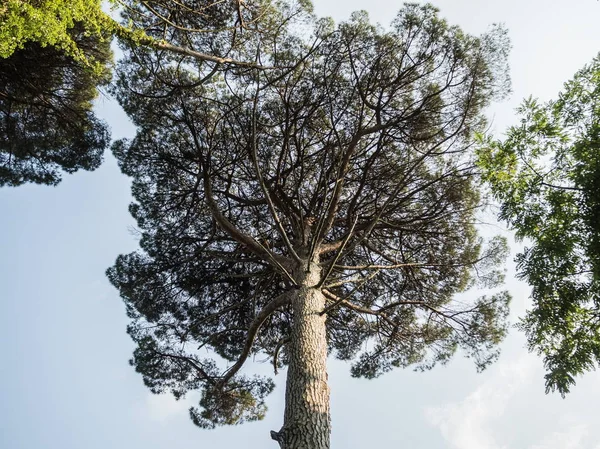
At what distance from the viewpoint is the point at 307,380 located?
161 inches

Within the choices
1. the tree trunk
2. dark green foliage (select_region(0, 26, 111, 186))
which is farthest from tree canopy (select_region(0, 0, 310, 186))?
the tree trunk

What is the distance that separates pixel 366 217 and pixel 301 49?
2.90 m

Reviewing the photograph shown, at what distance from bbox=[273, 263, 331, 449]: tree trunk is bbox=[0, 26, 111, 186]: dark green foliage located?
20.4 feet

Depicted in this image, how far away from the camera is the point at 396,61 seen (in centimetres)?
614

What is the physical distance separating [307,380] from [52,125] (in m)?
7.91

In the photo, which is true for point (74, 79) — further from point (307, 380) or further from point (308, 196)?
point (307, 380)

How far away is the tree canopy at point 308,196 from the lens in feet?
19.6

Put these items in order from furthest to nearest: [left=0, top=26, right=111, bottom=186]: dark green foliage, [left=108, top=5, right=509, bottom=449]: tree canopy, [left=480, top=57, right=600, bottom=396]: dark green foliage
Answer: [left=0, top=26, right=111, bottom=186]: dark green foliage < [left=108, top=5, right=509, bottom=449]: tree canopy < [left=480, top=57, right=600, bottom=396]: dark green foliage

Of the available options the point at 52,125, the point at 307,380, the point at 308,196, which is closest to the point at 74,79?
the point at 52,125

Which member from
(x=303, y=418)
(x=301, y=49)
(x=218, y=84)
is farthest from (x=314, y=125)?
(x=303, y=418)

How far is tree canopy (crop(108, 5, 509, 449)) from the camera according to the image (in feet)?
19.6

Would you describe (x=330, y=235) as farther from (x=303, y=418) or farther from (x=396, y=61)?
(x=303, y=418)

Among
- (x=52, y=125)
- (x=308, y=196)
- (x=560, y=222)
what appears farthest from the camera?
(x=52, y=125)

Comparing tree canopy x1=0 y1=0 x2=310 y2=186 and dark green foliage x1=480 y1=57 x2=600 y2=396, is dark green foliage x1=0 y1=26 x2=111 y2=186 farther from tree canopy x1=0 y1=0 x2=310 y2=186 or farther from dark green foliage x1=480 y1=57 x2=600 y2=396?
dark green foliage x1=480 y1=57 x2=600 y2=396
